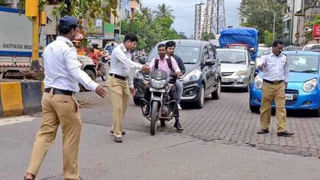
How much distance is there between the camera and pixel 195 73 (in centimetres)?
1318

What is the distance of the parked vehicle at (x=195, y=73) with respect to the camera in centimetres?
1308

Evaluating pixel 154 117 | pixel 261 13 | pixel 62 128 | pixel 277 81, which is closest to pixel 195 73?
pixel 277 81

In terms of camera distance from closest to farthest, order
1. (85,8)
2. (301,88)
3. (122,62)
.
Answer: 1. (122,62)
2. (301,88)
3. (85,8)

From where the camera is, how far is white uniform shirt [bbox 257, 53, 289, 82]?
31.0 ft

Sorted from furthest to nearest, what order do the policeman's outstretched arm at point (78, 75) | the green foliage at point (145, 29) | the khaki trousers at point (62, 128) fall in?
A: the green foliage at point (145, 29)
the khaki trousers at point (62, 128)
the policeman's outstretched arm at point (78, 75)

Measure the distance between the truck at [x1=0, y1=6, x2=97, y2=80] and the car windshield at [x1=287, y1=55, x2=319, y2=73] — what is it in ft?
Answer: 25.3

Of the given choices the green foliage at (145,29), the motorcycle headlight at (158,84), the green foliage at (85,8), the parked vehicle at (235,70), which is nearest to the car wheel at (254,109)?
the motorcycle headlight at (158,84)

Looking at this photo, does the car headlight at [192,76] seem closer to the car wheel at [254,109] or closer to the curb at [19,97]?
the car wheel at [254,109]

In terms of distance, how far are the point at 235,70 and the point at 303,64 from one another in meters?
6.25

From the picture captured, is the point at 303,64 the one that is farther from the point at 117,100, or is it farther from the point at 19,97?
the point at 19,97

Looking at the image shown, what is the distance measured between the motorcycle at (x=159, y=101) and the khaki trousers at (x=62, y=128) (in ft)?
12.0

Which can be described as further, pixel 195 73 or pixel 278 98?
pixel 195 73

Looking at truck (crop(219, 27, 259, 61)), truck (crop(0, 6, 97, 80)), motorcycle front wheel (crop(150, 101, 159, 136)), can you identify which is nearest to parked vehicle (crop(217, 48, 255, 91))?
truck (crop(0, 6, 97, 80))

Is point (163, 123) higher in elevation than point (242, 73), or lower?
lower
